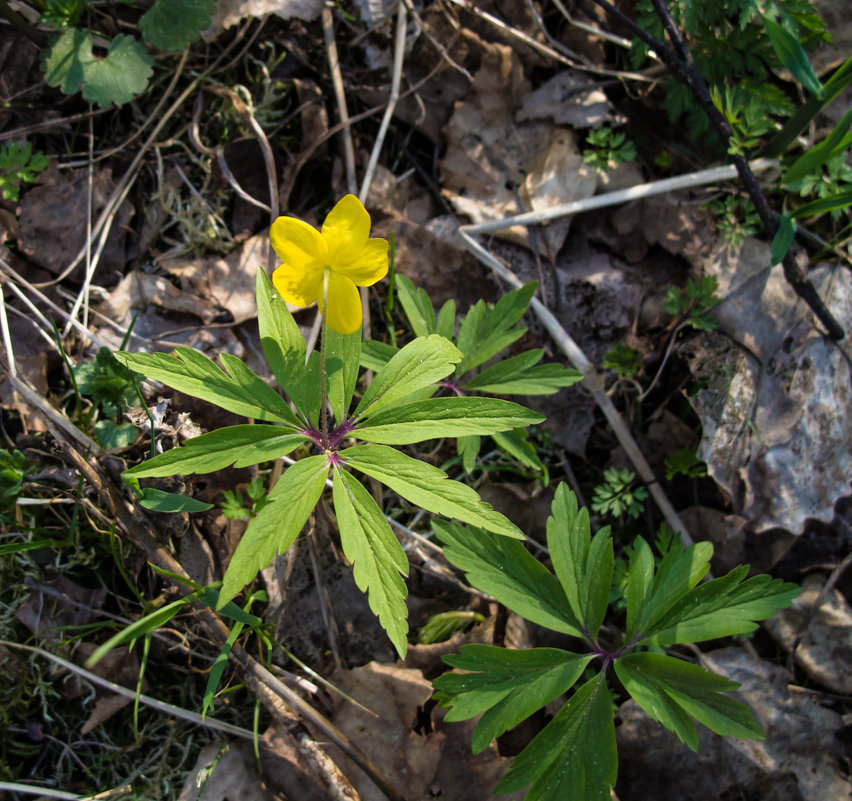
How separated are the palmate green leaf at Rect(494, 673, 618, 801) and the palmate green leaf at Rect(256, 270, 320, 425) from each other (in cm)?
133

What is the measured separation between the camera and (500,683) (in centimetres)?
216

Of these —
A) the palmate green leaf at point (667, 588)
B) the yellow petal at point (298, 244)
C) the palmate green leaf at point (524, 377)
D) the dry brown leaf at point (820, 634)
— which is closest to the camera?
the yellow petal at point (298, 244)

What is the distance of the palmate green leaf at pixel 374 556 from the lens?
1.83 meters

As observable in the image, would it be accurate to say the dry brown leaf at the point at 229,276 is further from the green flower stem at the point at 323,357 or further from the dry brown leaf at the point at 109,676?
the dry brown leaf at the point at 109,676

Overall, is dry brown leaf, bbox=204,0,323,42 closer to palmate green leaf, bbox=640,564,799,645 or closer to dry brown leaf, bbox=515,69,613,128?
dry brown leaf, bbox=515,69,613,128

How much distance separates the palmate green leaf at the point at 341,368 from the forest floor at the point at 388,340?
0.68 metres

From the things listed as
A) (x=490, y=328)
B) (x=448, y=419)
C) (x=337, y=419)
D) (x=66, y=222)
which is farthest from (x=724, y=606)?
(x=66, y=222)

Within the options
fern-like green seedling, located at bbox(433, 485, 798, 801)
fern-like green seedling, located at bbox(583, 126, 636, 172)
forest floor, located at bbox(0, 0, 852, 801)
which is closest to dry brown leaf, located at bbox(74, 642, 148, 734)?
forest floor, located at bbox(0, 0, 852, 801)

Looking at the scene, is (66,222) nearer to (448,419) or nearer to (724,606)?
(448,419)

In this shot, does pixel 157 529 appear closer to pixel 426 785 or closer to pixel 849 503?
pixel 426 785

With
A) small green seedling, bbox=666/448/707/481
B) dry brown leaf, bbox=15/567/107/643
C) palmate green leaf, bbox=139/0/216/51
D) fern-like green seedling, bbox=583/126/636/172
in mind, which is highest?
palmate green leaf, bbox=139/0/216/51

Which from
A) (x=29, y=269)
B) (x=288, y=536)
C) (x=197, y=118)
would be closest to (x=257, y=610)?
(x=288, y=536)

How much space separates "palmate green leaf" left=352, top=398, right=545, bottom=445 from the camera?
1973 millimetres

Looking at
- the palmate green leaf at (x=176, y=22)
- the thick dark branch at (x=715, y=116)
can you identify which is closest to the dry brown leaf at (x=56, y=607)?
the palmate green leaf at (x=176, y=22)
